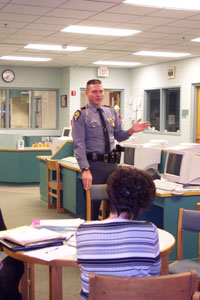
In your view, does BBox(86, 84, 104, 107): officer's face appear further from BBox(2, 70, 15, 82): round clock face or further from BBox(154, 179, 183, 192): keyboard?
BBox(2, 70, 15, 82): round clock face

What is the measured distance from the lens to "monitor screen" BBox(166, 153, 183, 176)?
461 centimetres

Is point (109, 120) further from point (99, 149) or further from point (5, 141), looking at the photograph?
point (5, 141)

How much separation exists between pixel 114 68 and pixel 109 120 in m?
9.25

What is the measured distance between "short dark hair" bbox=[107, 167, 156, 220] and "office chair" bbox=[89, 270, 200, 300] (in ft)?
1.14

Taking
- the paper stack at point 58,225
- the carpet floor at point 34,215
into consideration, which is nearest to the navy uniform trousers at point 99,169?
the carpet floor at point 34,215

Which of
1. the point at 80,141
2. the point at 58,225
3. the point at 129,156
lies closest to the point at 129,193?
the point at 58,225

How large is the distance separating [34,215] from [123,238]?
4859 millimetres

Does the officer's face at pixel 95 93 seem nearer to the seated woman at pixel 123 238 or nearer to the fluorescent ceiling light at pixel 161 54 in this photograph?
the seated woman at pixel 123 238

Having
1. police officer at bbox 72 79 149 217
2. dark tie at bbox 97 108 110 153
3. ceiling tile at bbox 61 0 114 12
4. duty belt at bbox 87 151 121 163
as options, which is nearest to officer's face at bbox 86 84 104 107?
police officer at bbox 72 79 149 217

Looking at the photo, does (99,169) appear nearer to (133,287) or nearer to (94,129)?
(94,129)

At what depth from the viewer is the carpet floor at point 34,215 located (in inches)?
153

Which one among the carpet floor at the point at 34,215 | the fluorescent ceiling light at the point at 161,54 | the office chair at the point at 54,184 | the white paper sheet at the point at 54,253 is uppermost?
the fluorescent ceiling light at the point at 161,54

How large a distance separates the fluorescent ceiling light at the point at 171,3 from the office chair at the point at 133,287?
4826mm

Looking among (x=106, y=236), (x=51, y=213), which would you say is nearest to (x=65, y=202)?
(x=51, y=213)
